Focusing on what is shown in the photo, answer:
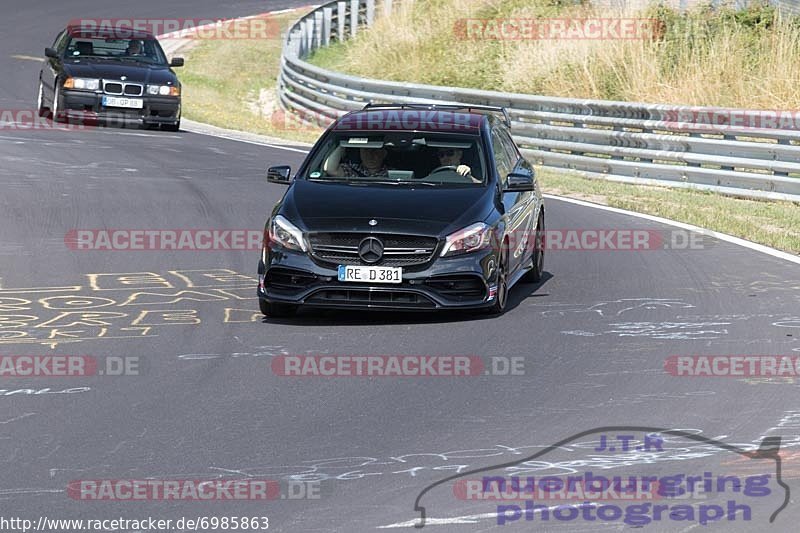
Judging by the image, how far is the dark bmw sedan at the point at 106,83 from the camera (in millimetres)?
26281

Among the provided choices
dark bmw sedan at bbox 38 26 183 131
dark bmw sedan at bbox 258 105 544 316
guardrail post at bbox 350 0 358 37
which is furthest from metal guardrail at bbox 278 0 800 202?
guardrail post at bbox 350 0 358 37

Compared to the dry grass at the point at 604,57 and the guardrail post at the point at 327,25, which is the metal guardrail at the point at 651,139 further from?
the guardrail post at the point at 327,25

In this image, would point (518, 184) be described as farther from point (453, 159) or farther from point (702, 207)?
point (702, 207)

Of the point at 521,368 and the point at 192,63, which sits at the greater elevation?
the point at 521,368

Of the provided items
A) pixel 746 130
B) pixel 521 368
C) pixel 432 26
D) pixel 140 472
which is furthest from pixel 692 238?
pixel 432 26

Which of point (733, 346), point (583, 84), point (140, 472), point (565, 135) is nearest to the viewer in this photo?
point (140, 472)

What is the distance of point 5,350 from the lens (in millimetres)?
10070

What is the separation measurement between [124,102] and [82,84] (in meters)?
0.78

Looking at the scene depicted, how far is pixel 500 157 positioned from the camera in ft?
42.3

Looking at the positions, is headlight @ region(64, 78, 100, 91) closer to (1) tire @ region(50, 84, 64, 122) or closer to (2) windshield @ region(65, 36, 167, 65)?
(1) tire @ region(50, 84, 64, 122)

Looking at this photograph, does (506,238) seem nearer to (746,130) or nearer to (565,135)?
(746,130)

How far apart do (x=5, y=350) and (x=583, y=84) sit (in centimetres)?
2040

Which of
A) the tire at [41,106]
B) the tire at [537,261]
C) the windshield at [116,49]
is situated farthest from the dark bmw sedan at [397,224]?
the tire at [41,106]

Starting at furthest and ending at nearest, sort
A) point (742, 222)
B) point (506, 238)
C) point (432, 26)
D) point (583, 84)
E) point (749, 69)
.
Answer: point (432, 26), point (583, 84), point (749, 69), point (742, 222), point (506, 238)
